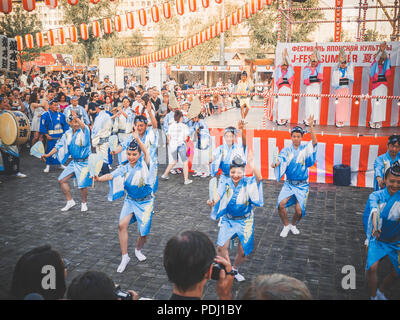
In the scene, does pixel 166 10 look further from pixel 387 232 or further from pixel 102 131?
pixel 387 232

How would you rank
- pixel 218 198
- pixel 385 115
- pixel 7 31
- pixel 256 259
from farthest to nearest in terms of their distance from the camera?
pixel 7 31 → pixel 385 115 → pixel 256 259 → pixel 218 198

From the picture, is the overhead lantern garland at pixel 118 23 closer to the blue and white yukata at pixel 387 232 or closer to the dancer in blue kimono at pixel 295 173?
the dancer in blue kimono at pixel 295 173

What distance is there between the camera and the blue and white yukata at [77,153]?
688 cm

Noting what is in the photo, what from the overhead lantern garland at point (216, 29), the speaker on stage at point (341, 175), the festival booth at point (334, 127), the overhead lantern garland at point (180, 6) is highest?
the overhead lantern garland at point (180, 6)

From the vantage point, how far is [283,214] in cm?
585

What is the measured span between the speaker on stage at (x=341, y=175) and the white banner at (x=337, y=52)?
4279mm

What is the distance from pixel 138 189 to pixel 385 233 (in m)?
2.93

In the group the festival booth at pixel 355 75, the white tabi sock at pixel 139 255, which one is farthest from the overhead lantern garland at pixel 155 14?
the white tabi sock at pixel 139 255

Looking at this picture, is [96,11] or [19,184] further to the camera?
[96,11]

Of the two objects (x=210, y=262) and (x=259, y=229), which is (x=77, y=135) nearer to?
(x=259, y=229)

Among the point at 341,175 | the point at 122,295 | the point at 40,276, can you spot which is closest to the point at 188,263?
the point at 122,295

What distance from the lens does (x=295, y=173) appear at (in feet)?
19.3

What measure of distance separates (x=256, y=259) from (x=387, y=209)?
1.90 meters
